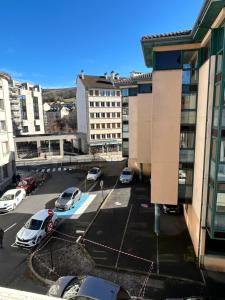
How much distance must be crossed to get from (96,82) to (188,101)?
135 ft

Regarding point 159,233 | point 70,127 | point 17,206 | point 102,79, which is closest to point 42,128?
point 70,127

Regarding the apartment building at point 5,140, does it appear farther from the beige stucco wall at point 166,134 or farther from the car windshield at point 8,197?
the beige stucco wall at point 166,134

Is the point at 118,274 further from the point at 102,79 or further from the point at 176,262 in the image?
the point at 102,79

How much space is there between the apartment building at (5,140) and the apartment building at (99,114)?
71.5 feet

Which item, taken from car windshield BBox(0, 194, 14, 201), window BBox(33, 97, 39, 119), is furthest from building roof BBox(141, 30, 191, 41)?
window BBox(33, 97, 39, 119)

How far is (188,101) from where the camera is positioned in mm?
13875

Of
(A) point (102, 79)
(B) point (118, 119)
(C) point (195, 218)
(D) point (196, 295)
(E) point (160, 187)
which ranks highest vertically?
(A) point (102, 79)

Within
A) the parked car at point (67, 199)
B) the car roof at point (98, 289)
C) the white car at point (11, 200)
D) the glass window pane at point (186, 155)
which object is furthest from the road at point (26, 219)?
the glass window pane at point (186, 155)

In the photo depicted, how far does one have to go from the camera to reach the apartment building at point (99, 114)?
164 ft

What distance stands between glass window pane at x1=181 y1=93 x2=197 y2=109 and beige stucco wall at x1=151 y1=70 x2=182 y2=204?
30 centimetres

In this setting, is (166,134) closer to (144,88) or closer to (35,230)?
(35,230)

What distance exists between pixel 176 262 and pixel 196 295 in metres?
2.42

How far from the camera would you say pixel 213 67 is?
35.6 feet

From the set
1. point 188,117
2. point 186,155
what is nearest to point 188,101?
point 188,117
